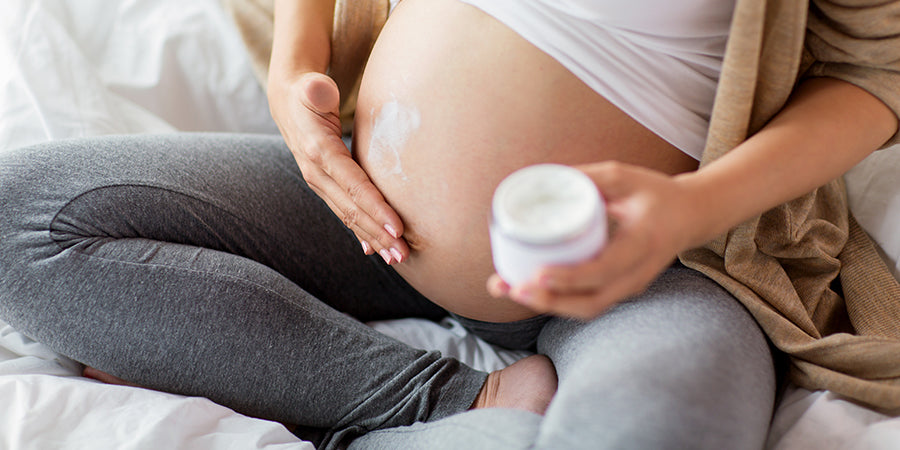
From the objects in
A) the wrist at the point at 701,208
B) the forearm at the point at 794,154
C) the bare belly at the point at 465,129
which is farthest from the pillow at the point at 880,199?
the wrist at the point at 701,208

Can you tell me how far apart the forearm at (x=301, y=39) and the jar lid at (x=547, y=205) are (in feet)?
1.59

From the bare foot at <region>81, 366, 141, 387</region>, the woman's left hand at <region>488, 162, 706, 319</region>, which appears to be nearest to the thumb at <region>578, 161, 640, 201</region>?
the woman's left hand at <region>488, 162, 706, 319</region>

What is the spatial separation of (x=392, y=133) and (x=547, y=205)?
0.31m

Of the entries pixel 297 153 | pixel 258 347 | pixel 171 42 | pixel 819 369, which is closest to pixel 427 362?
pixel 258 347

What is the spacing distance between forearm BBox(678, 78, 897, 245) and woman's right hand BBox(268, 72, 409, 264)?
338 mm

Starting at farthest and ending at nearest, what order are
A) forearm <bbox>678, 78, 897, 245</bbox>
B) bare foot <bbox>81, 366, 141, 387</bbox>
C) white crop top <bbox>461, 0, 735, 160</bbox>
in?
bare foot <bbox>81, 366, 141, 387</bbox>
white crop top <bbox>461, 0, 735, 160</bbox>
forearm <bbox>678, 78, 897, 245</bbox>

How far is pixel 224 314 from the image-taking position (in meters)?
0.71

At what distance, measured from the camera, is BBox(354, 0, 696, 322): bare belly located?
651 mm

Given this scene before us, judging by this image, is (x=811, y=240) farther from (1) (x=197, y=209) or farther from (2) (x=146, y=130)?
(2) (x=146, y=130)

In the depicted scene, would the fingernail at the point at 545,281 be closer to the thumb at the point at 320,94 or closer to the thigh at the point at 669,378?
the thigh at the point at 669,378

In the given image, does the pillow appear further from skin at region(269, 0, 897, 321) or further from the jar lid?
the jar lid

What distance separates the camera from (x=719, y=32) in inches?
26.3

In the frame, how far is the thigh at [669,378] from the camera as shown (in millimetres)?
503

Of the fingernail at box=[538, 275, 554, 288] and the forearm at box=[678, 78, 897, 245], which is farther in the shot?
the forearm at box=[678, 78, 897, 245]
